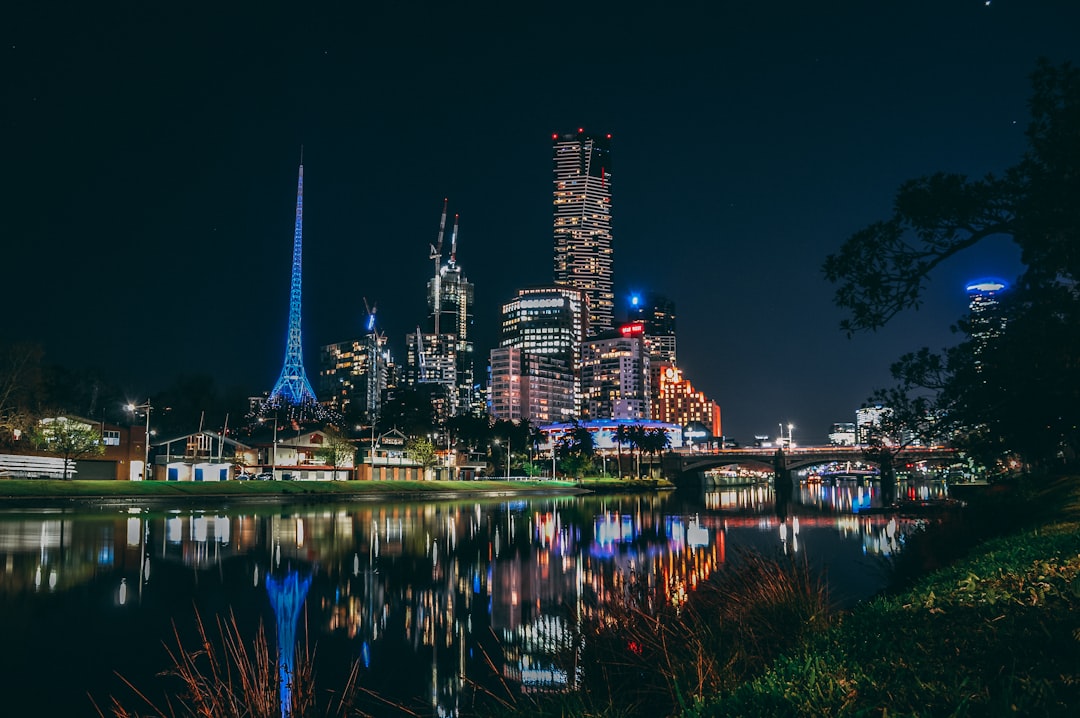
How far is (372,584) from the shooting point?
26.9m

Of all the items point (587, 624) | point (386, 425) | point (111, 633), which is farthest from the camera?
point (386, 425)

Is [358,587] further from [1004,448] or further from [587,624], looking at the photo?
[1004,448]

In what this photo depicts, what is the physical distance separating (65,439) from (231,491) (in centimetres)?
1640

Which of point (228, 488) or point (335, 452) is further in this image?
point (335, 452)

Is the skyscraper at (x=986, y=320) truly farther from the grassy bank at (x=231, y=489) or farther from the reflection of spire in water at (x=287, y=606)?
the grassy bank at (x=231, y=489)

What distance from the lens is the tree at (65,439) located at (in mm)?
78125

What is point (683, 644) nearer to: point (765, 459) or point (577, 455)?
point (765, 459)

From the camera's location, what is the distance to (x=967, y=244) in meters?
14.7

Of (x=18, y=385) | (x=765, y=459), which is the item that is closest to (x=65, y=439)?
(x=18, y=385)

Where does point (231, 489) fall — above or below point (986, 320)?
below

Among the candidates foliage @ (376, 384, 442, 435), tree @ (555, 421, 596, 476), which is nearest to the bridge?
tree @ (555, 421, 596, 476)

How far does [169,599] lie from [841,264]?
66.3ft

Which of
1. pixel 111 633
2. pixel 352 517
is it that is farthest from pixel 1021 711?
pixel 352 517

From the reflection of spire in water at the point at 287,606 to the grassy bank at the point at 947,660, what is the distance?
9416 mm
